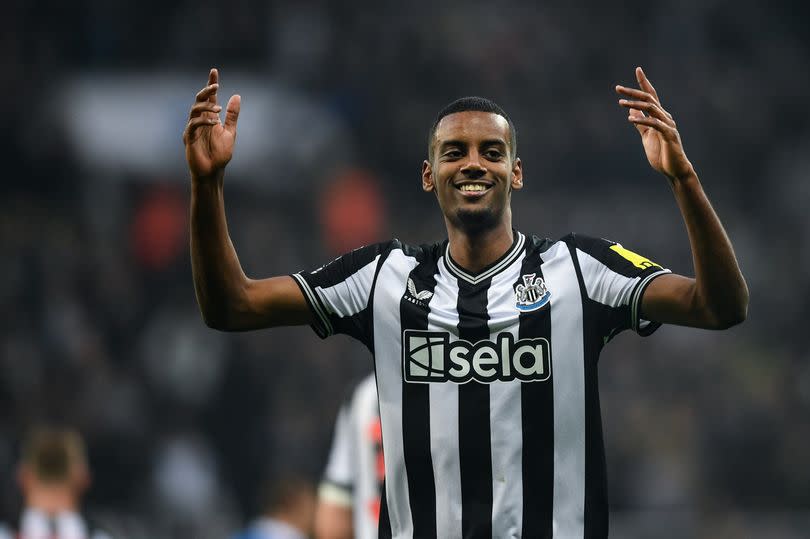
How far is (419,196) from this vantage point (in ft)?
45.2

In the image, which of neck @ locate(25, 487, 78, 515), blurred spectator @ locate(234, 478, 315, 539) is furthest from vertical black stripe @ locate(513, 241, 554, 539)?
blurred spectator @ locate(234, 478, 315, 539)

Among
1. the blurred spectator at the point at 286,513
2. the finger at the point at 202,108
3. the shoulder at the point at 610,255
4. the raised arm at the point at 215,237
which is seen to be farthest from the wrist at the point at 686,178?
the blurred spectator at the point at 286,513

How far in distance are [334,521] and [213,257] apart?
7.24ft

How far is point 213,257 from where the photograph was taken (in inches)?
133

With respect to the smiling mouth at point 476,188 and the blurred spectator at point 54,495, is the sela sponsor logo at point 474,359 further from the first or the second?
the blurred spectator at point 54,495

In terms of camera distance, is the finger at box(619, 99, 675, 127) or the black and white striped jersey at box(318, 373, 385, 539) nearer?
the finger at box(619, 99, 675, 127)

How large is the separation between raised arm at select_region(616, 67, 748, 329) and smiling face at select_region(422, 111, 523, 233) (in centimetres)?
39

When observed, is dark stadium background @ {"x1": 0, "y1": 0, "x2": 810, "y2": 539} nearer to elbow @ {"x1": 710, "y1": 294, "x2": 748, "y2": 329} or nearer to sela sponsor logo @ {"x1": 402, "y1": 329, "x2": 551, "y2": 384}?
sela sponsor logo @ {"x1": 402, "y1": 329, "x2": 551, "y2": 384}

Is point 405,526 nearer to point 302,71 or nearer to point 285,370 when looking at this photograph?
point 285,370

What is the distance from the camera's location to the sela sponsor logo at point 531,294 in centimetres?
345

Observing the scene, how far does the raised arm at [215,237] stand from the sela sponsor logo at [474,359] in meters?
0.40

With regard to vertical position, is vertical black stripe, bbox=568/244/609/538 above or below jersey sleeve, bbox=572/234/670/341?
below

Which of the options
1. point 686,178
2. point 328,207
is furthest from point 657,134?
point 328,207

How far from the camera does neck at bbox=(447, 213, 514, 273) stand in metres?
3.59
